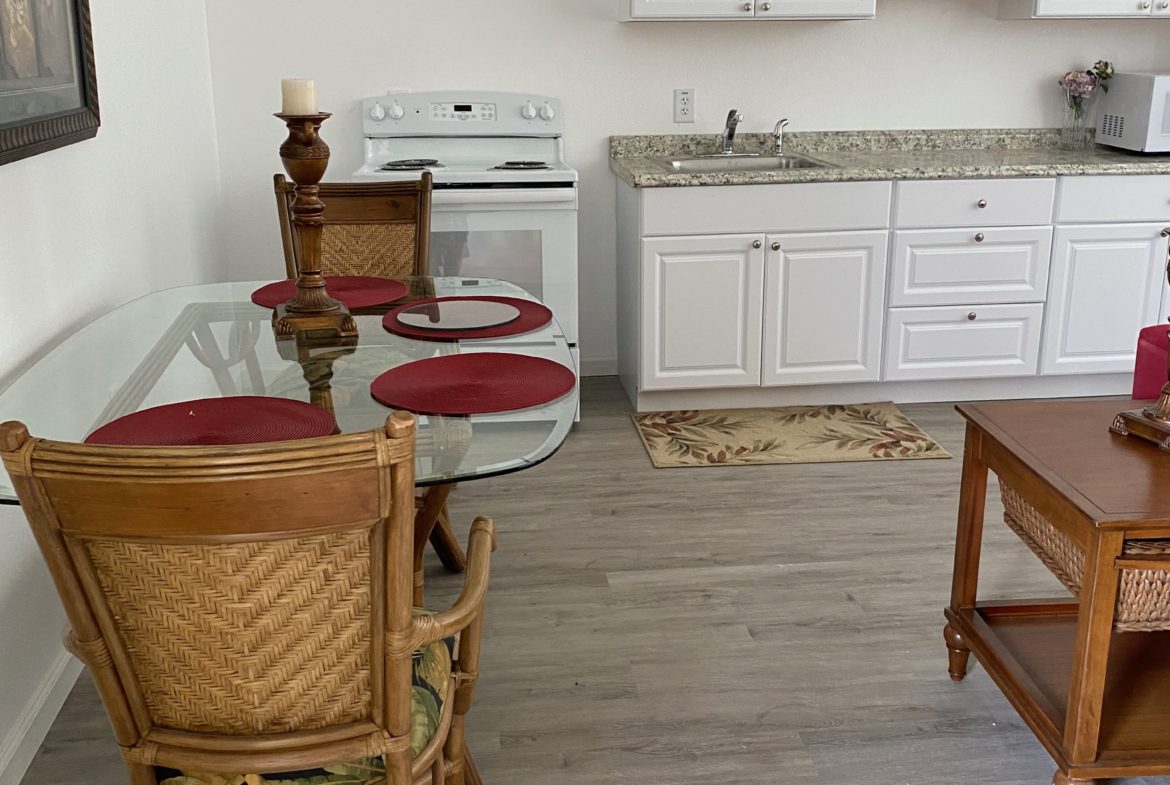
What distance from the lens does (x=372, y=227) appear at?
9.43ft

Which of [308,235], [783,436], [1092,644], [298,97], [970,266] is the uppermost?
[298,97]

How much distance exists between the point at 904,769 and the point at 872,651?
1.29 feet

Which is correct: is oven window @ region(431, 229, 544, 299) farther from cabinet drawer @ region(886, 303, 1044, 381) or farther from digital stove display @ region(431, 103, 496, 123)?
cabinet drawer @ region(886, 303, 1044, 381)

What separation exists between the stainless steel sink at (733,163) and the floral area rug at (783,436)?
881 millimetres

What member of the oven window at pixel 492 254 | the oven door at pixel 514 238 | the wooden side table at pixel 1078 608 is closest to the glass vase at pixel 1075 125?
the oven door at pixel 514 238

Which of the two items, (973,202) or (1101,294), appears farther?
(1101,294)

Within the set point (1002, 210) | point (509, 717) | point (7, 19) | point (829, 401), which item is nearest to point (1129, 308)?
point (1002, 210)

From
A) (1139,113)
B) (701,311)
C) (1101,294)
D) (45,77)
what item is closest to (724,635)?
(701,311)

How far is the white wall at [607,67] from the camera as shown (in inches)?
152

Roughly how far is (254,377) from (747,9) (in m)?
2.48

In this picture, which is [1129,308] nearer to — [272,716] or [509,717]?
[509,717]

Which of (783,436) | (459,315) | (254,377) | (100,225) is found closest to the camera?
(254,377)

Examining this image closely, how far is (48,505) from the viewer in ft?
3.51

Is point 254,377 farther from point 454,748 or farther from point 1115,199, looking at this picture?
point 1115,199
